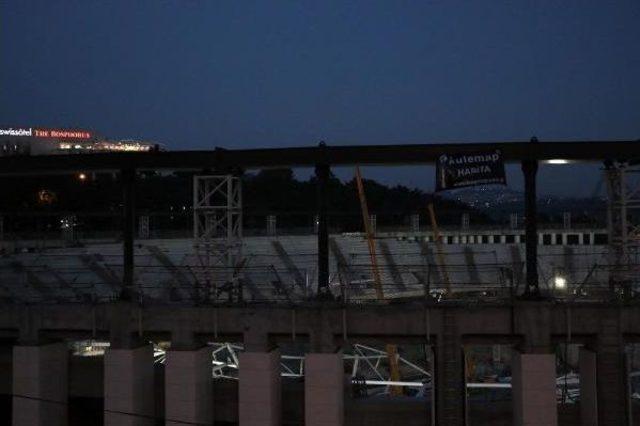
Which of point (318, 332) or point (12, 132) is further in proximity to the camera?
point (12, 132)

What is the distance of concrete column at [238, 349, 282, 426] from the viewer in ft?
49.3

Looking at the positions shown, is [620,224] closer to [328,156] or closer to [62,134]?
[328,156]

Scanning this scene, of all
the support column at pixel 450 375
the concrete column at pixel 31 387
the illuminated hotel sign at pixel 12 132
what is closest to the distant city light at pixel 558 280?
the support column at pixel 450 375

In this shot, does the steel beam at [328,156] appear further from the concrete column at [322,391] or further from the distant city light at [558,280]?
the distant city light at [558,280]

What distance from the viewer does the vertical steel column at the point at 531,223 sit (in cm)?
1486

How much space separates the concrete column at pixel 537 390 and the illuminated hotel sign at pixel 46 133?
96.2 meters

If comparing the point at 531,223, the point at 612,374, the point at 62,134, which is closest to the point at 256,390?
the point at 531,223

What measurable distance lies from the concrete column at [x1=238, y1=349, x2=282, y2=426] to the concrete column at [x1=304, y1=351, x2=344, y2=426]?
2.80 feet

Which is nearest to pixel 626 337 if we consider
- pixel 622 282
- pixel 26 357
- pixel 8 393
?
pixel 622 282

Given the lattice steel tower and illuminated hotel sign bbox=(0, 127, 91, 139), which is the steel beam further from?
illuminated hotel sign bbox=(0, 127, 91, 139)

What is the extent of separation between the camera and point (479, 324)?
1505cm

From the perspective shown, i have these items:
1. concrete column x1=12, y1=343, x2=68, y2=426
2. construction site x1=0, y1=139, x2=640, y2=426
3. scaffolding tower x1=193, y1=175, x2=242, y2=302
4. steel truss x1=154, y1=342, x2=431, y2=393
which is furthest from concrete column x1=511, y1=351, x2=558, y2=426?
concrete column x1=12, y1=343, x2=68, y2=426

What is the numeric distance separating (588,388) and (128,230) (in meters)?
11.2

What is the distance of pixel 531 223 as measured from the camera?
593 inches
